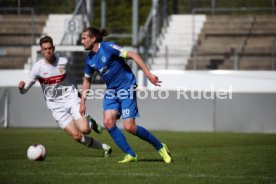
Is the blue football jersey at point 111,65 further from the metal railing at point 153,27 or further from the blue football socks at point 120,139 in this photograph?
the metal railing at point 153,27

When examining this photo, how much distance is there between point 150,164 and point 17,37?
646 inches

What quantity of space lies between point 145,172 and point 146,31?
16.7m

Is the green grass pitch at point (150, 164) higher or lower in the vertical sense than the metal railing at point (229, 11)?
lower

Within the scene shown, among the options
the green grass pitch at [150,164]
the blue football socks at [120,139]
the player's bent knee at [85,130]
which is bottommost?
the green grass pitch at [150,164]

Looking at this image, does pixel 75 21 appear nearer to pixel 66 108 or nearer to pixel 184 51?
pixel 184 51

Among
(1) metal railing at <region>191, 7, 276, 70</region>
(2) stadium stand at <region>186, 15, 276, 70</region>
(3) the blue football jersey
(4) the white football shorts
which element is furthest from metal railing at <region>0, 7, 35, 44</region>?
(3) the blue football jersey

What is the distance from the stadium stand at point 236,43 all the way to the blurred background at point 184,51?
3 cm

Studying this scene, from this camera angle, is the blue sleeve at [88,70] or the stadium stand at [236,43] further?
the stadium stand at [236,43]

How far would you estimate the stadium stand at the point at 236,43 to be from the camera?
24109 millimetres

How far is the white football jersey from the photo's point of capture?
1303 cm

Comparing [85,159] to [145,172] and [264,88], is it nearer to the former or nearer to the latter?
[145,172]

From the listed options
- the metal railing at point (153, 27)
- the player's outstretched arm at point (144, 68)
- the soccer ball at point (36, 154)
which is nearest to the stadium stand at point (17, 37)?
the metal railing at point (153, 27)

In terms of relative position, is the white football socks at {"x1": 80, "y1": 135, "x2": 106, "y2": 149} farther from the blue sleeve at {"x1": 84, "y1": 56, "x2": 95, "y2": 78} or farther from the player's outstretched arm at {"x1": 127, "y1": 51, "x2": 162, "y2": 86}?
the player's outstretched arm at {"x1": 127, "y1": 51, "x2": 162, "y2": 86}

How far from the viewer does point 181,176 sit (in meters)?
9.88
